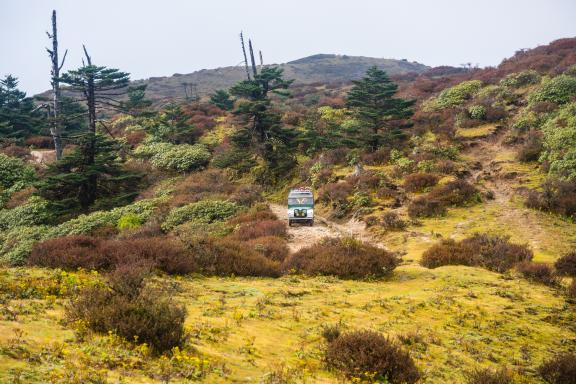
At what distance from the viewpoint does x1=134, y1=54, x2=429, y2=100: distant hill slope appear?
87.9m

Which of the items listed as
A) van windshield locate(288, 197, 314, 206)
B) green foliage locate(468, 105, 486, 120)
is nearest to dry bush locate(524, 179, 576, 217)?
van windshield locate(288, 197, 314, 206)

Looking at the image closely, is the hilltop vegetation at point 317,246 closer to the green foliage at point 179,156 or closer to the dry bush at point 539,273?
the dry bush at point 539,273

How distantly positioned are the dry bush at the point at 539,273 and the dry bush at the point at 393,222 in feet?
21.8

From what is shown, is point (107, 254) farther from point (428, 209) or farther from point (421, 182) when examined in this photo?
point (421, 182)

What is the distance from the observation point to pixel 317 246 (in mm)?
12734

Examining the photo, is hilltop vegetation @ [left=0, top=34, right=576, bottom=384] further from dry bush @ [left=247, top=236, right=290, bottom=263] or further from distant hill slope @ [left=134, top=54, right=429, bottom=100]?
distant hill slope @ [left=134, top=54, right=429, bottom=100]

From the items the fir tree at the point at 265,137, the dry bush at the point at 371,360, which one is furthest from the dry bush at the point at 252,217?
the dry bush at the point at 371,360

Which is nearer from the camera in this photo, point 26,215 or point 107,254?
point 107,254

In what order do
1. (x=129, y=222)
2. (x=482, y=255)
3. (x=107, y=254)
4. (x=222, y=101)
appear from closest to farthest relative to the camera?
(x=107, y=254) < (x=482, y=255) < (x=129, y=222) < (x=222, y=101)

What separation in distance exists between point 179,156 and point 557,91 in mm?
27186

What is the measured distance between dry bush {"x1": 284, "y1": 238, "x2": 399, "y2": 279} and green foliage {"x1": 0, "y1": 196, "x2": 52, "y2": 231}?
650 inches

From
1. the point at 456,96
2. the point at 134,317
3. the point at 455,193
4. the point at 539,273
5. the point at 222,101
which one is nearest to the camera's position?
the point at 134,317

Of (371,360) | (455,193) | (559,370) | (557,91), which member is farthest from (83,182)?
(557,91)

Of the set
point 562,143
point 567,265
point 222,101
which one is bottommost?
point 567,265
